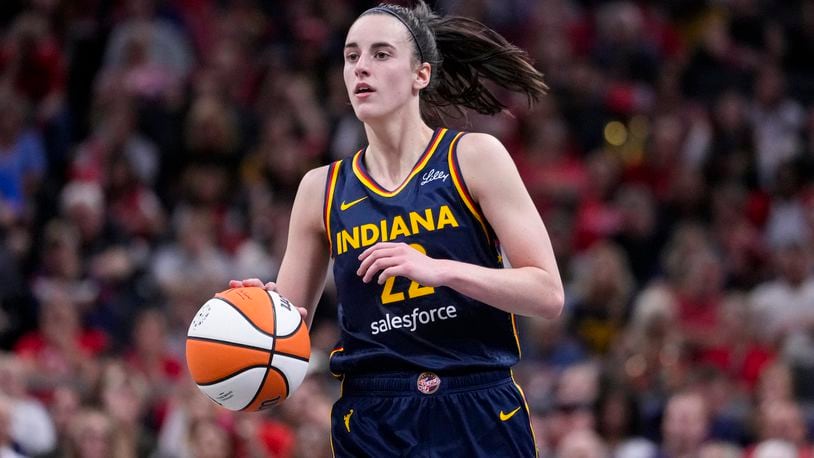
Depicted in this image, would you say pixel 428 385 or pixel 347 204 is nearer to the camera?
pixel 428 385

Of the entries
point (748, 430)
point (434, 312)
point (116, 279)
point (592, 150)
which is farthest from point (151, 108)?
point (434, 312)

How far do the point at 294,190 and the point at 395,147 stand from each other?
22.5 feet

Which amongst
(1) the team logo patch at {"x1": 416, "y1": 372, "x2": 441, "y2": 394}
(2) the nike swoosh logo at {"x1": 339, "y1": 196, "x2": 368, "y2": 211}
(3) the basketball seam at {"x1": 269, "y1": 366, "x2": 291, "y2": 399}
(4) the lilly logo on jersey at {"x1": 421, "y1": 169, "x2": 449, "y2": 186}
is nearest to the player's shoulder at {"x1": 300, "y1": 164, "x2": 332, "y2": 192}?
(2) the nike swoosh logo at {"x1": 339, "y1": 196, "x2": 368, "y2": 211}

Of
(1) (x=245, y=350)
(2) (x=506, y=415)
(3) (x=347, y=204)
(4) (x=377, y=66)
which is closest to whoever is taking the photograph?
(1) (x=245, y=350)

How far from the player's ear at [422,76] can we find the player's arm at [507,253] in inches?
12.2

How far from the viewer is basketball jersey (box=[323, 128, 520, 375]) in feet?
16.0

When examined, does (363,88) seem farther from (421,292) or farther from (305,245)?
(421,292)

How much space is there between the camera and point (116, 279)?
10586mm

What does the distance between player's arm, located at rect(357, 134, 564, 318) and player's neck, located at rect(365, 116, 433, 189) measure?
21cm

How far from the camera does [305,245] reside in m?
5.29

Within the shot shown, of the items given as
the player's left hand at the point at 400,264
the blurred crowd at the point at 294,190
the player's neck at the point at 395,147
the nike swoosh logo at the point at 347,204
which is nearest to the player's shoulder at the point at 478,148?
the player's neck at the point at 395,147

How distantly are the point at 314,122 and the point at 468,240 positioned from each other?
25.8 feet

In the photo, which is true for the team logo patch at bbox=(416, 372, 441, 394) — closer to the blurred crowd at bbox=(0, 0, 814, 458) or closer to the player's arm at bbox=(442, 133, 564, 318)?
the player's arm at bbox=(442, 133, 564, 318)

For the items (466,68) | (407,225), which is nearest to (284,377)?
(407,225)
